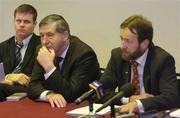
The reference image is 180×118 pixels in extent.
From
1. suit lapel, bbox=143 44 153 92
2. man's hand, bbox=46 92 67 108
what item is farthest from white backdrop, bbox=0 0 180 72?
man's hand, bbox=46 92 67 108

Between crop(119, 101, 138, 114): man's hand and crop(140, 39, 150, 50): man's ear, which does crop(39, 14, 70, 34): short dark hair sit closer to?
crop(140, 39, 150, 50): man's ear

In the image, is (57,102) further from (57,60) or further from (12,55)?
(12,55)

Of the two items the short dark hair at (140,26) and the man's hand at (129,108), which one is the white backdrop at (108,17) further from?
the man's hand at (129,108)

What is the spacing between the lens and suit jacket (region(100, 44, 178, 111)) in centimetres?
313

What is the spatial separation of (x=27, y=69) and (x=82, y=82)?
127 centimetres

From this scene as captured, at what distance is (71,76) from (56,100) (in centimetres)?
47

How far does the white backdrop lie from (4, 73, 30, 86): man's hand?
1.30m

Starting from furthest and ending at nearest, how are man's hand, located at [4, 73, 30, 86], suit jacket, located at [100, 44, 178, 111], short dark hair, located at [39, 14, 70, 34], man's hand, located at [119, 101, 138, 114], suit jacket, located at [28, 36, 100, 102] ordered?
man's hand, located at [4, 73, 30, 86] < short dark hair, located at [39, 14, 70, 34] < suit jacket, located at [28, 36, 100, 102] < suit jacket, located at [100, 44, 178, 111] < man's hand, located at [119, 101, 138, 114]

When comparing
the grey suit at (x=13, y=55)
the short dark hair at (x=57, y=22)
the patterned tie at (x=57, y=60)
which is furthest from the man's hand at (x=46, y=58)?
the grey suit at (x=13, y=55)

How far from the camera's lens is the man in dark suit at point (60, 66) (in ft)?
11.4

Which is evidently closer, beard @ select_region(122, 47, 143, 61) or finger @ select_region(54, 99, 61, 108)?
finger @ select_region(54, 99, 61, 108)

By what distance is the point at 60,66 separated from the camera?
147 inches

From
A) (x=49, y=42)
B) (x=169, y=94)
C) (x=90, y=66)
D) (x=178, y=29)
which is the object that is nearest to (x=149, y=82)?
(x=169, y=94)

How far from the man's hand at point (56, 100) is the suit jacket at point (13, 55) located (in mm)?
1399
